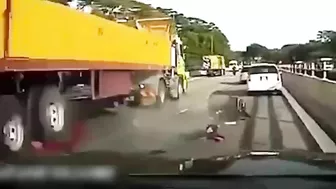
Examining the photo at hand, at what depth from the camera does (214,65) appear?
2973 centimetres

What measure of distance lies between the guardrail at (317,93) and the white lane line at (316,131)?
10 centimetres

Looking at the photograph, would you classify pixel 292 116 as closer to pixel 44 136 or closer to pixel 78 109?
pixel 78 109

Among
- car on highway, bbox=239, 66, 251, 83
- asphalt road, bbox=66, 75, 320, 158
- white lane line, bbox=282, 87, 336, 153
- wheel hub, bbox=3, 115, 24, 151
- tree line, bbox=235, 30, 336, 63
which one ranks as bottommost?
white lane line, bbox=282, 87, 336, 153

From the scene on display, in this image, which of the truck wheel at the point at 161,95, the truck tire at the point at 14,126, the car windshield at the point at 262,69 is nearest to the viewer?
the truck tire at the point at 14,126

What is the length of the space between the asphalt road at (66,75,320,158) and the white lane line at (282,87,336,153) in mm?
144

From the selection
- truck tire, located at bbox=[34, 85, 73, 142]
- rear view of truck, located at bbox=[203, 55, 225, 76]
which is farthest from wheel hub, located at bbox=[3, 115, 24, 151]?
rear view of truck, located at bbox=[203, 55, 225, 76]

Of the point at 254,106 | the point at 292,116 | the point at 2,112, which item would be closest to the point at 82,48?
the point at 2,112

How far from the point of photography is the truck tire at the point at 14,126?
1042cm

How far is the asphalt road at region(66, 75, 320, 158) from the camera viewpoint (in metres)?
11.6

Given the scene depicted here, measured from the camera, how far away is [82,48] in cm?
1239

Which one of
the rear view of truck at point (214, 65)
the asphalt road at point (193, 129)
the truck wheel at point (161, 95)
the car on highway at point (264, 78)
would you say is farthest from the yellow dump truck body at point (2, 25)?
the car on highway at point (264, 78)

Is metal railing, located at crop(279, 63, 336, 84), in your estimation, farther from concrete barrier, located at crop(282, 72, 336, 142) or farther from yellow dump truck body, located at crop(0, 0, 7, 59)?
yellow dump truck body, located at crop(0, 0, 7, 59)

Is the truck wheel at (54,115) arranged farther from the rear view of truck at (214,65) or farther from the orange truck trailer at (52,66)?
the rear view of truck at (214,65)

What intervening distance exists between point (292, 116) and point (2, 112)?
9471 mm
